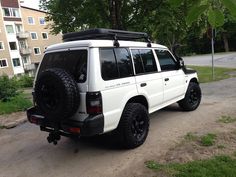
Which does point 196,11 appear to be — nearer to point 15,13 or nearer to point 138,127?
point 138,127

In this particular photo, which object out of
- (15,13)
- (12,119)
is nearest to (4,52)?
(15,13)

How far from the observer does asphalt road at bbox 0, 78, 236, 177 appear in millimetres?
4105

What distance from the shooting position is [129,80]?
464cm

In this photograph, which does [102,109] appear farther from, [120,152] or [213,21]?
[213,21]

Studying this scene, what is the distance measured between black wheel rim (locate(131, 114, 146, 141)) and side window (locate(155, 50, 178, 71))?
58.0 inches

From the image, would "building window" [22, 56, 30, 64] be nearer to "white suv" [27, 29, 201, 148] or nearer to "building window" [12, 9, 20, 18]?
"building window" [12, 9, 20, 18]

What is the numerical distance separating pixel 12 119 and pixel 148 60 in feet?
16.1

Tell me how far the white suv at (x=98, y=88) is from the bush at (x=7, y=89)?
18.1 feet

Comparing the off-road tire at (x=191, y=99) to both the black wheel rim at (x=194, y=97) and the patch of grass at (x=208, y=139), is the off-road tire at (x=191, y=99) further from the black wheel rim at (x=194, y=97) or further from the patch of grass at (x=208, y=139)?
the patch of grass at (x=208, y=139)

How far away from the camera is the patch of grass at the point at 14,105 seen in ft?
29.2

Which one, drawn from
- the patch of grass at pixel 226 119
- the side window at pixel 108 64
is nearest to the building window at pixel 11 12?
the side window at pixel 108 64

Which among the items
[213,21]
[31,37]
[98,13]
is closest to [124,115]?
[213,21]

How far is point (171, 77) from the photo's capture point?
5.95 m

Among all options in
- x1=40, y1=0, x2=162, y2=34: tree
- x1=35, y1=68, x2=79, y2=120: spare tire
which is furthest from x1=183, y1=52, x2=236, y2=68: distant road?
x1=35, y1=68, x2=79, y2=120: spare tire
